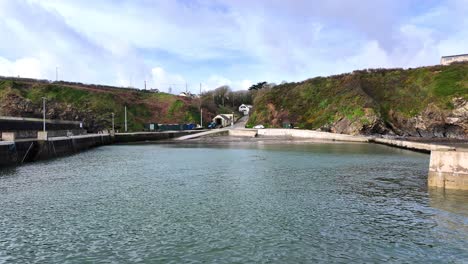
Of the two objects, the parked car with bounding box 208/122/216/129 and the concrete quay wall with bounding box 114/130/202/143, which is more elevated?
the parked car with bounding box 208/122/216/129

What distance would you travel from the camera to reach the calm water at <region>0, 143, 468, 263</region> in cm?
1525

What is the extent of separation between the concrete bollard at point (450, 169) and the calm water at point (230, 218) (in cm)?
121

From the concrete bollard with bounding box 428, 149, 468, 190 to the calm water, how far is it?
1212 millimetres

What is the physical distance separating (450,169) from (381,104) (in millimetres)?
82964

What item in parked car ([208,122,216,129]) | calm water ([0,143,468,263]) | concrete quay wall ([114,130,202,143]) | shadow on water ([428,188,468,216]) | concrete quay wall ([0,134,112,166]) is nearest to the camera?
calm water ([0,143,468,263])

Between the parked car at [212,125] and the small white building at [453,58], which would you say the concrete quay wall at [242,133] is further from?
the small white building at [453,58]

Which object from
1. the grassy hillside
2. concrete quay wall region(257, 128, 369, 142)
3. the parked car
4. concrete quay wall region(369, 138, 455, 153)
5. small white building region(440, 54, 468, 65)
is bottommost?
concrete quay wall region(369, 138, 455, 153)

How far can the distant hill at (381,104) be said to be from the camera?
93.0 metres

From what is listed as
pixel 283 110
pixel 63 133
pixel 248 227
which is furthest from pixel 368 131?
pixel 248 227

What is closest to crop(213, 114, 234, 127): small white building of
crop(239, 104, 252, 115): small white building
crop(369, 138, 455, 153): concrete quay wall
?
crop(239, 104, 252, 115): small white building

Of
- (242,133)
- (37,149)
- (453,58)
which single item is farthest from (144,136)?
(453,58)

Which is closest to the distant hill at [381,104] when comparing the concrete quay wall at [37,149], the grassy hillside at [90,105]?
the grassy hillside at [90,105]

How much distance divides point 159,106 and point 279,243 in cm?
13156

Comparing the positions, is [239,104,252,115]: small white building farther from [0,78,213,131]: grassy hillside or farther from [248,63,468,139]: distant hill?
[248,63,468,139]: distant hill
